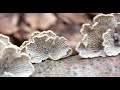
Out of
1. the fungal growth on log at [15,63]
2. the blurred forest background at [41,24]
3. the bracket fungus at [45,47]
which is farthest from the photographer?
the blurred forest background at [41,24]

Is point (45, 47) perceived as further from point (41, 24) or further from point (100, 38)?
point (41, 24)

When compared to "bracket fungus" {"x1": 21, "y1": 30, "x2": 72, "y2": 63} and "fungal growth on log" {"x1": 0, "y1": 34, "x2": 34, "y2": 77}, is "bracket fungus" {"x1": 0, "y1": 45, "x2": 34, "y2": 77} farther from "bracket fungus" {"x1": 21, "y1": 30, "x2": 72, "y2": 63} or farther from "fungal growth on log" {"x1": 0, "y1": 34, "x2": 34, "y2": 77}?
"bracket fungus" {"x1": 21, "y1": 30, "x2": 72, "y2": 63}

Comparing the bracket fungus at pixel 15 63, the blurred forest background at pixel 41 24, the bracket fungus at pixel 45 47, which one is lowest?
the bracket fungus at pixel 15 63

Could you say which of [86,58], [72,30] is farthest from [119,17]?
[72,30]

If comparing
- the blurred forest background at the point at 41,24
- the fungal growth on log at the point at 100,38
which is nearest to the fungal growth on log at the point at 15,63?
the fungal growth on log at the point at 100,38

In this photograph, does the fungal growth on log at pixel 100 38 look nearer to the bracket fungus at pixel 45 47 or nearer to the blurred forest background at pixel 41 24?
the bracket fungus at pixel 45 47

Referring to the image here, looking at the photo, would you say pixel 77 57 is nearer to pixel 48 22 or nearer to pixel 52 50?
pixel 52 50

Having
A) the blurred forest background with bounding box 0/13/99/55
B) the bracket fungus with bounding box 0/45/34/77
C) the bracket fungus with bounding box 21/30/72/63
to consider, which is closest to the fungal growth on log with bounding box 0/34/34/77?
the bracket fungus with bounding box 0/45/34/77
